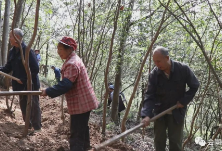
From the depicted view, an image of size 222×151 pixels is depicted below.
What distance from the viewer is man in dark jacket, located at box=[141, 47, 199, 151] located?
3.39 metres

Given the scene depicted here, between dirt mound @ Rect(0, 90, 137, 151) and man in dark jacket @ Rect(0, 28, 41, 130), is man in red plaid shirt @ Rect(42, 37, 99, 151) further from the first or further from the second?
man in dark jacket @ Rect(0, 28, 41, 130)

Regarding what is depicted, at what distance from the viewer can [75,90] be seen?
10.6 ft

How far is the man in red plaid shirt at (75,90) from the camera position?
3.05 m

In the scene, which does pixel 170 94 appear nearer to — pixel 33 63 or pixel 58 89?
pixel 58 89

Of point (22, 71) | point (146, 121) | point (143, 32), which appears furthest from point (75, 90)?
point (143, 32)

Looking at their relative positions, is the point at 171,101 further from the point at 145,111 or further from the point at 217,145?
the point at 217,145

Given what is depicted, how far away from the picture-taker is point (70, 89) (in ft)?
10.7

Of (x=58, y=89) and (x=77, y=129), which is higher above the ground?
(x=58, y=89)

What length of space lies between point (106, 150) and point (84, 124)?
1297mm

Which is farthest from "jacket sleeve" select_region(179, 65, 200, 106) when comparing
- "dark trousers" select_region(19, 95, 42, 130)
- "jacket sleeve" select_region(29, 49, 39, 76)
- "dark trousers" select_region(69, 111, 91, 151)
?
"dark trousers" select_region(19, 95, 42, 130)

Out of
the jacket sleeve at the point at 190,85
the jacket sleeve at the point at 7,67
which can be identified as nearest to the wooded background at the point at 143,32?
the jacket sleeve at the point at 190,85

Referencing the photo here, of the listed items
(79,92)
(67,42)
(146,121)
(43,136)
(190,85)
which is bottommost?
(43,136)

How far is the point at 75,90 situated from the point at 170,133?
1608 millimetres

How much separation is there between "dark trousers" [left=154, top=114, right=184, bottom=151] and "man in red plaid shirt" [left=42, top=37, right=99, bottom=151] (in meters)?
1.12
